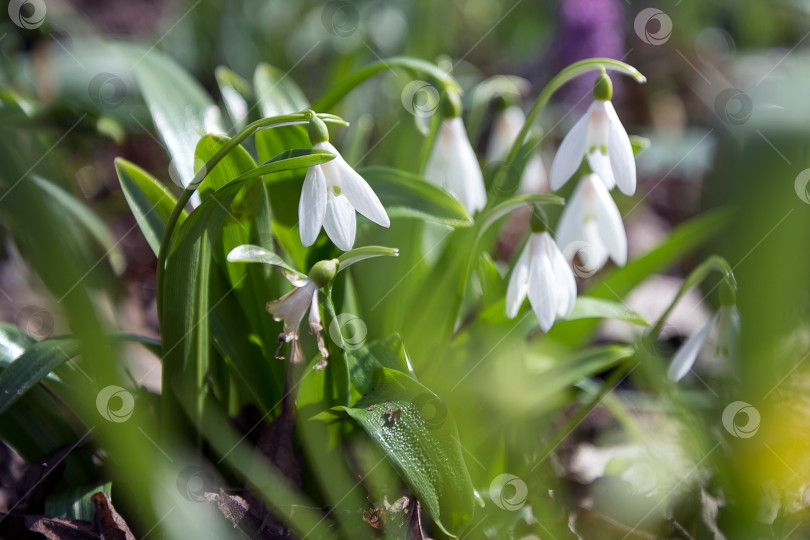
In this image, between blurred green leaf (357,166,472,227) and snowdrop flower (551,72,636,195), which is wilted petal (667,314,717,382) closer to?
snowdrop flower (551,72,636,195)

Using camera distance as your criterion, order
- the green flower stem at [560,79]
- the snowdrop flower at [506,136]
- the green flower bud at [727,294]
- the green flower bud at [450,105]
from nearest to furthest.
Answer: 1. the green flower stem at [560,79]
2. the green flower bud at [727,294]
3. the green flower bud at [450,105]
4. the snowdrop flower at [506,136]

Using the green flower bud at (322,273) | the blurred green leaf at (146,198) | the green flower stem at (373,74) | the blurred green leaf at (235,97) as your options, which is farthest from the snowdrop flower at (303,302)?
the blurred green leaf at (235,97)

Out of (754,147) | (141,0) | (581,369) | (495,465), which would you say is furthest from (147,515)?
(141,0)

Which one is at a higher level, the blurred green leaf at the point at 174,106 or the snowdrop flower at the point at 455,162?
the blurred green leaf at the point at 174,106

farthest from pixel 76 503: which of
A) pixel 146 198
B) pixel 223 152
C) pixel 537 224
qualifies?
pixel 537 224

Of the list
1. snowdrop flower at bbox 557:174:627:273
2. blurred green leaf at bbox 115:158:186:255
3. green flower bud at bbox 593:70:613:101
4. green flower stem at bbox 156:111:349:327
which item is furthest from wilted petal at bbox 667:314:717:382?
blurred green leaf at bbox 115:158:186:255

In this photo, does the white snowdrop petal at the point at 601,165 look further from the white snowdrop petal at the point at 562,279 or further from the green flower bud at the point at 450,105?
the green flower bud at the point at 450,105
